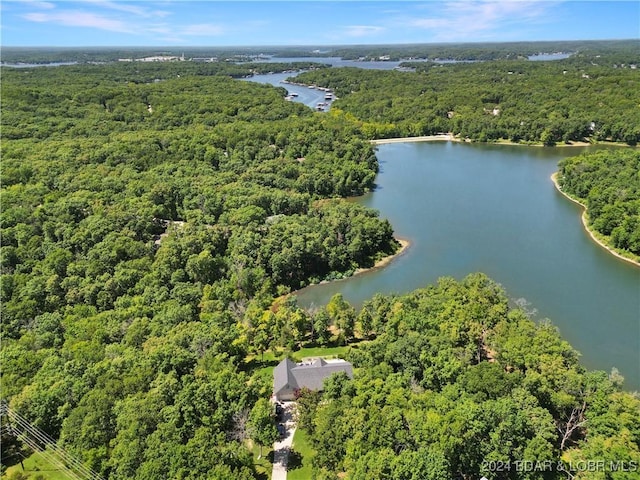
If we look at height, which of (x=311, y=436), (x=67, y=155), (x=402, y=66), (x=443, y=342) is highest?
(x=402, y=66)

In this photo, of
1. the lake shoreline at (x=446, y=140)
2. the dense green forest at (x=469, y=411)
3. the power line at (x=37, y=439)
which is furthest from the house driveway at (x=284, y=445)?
the lake shoreline at (x=446, y=140)

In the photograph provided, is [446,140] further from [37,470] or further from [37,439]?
[37,470]

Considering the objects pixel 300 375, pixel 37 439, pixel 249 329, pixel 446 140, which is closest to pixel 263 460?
pixel 300 375

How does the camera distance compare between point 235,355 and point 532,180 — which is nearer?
point 235,355

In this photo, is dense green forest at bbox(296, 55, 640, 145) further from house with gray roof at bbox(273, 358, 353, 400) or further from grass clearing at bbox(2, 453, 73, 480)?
grass clearing at bbox(2, 453, 73, 480)

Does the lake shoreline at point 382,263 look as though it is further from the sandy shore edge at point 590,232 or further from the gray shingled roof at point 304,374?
the sandy shore edge at point 590,232

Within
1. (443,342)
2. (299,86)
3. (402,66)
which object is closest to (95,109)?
(299,86)

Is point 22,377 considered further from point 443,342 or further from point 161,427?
point 443,342
